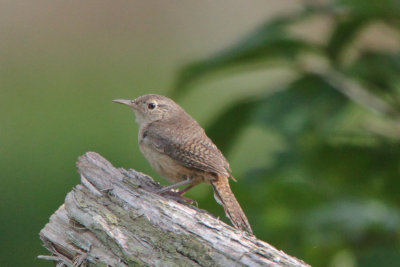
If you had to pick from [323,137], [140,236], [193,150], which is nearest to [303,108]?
[323,137]

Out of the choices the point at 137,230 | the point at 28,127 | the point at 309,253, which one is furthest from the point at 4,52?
the point at 137,230

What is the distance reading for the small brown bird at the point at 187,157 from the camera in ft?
15.4

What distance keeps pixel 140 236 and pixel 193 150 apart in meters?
1.31

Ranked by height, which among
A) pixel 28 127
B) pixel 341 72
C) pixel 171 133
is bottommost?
pixel 28 127

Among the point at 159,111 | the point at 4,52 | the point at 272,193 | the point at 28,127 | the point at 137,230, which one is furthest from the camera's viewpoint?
the point at 4,52

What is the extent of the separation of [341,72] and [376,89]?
251mm

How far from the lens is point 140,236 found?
3648 millimetres

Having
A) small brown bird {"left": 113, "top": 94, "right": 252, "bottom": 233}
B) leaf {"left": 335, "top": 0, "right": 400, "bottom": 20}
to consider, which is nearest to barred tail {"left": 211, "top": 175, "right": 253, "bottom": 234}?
small brown bird {"left": 113, "top": 94, "right": 252, "bottom": 233}

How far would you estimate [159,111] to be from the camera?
562 cm

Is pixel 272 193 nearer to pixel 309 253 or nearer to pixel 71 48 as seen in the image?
pixel 309 253

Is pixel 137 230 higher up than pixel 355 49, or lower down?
lower down

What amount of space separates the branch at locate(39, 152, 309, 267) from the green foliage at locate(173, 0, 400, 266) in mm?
1121

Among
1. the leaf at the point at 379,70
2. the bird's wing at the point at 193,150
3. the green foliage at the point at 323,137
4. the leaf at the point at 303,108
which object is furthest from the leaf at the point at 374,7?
the bird's wing at the point at 193,150

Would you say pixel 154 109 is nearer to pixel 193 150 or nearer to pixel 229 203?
pixel 193 150
